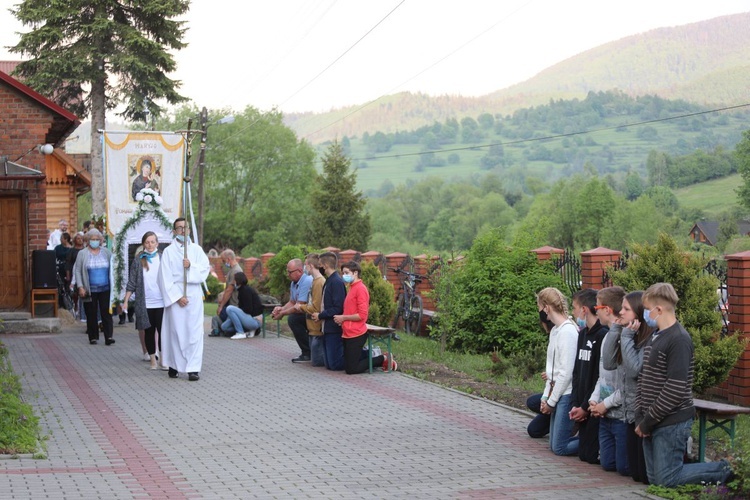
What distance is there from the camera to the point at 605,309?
27.0 ft

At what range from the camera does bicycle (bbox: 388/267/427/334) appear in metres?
20.7

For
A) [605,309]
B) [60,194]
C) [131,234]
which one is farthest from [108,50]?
[605,309]

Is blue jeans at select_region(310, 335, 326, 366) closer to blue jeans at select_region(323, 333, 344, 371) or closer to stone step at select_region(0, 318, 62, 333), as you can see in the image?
blue jeans at select_region(323, 333, 344, 371)

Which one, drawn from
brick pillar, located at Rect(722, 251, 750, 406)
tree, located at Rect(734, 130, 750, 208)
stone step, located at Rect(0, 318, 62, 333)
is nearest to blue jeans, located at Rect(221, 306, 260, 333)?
stone step, located at Rect(0, 318, 62, 333)

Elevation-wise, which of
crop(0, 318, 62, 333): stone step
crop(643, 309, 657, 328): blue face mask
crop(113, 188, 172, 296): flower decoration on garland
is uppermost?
crop(113, 188, 172, 296): flower decoration on garland

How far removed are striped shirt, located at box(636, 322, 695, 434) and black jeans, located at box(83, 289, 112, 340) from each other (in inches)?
498

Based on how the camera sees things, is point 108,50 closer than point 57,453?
No

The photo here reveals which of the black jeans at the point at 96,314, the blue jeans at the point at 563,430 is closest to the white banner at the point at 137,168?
the black jeans at the point at 96,314

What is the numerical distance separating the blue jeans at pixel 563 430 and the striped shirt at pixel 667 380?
1.26 metres

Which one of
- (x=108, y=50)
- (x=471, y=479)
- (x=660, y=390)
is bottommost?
(x=471, y=479)

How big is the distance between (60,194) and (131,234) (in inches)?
641

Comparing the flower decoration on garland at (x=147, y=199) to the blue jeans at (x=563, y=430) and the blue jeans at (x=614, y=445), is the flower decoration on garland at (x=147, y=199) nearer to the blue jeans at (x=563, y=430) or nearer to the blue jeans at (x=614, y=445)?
the blue jeans at (x=563, y=430)

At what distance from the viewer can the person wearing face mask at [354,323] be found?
1373 cm

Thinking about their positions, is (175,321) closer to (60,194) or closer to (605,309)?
(605,309)
